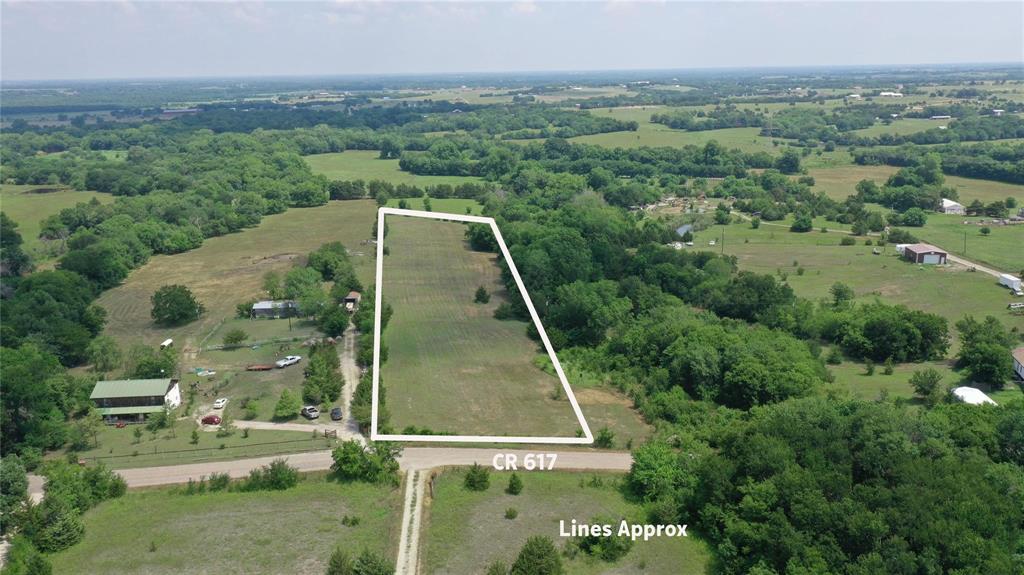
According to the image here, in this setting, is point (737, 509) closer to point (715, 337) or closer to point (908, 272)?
point (715, 337)

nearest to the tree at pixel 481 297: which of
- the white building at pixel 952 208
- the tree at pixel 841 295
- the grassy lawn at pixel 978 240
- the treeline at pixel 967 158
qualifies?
the tree at pixel 841 295

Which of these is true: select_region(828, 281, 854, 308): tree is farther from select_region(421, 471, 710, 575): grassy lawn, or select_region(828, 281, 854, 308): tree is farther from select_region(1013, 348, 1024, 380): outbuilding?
select_region(421, 471, 710, 575): grassy lawn

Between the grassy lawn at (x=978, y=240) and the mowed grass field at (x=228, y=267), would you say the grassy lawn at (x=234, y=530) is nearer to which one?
the mowed grass field at (x=228, y=267)

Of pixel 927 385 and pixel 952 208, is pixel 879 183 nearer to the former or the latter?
pixel 952 208

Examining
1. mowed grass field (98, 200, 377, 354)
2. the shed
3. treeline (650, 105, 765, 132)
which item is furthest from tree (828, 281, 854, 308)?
treeline (650, 105, 765, 132)

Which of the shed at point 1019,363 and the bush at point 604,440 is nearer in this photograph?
the bush at point 604,440
